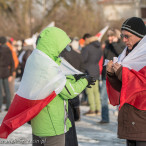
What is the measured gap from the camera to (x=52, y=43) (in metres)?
3.75

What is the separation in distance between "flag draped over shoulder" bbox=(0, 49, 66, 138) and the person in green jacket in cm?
9

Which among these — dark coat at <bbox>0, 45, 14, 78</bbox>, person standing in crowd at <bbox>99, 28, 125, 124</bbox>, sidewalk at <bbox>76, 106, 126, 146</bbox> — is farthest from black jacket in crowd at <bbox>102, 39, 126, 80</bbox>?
dark coat at <bbox>0, 45, 14, 78</bbox>

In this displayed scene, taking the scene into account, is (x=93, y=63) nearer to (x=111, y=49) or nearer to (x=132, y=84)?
(x=111, y=49)

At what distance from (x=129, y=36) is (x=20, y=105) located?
1254 mm

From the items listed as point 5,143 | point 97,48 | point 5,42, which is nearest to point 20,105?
point 5,143

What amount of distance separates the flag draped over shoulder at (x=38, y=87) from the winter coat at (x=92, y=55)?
5.35 m

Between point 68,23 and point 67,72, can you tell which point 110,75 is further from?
point 68,23

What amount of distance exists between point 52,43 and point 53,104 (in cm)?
58

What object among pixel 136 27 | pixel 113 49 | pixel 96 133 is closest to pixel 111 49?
pixel 113 49

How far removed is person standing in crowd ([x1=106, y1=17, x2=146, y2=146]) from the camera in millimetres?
3592

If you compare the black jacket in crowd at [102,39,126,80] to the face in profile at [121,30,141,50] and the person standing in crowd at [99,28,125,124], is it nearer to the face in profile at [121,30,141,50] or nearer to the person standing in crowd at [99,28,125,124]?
the person standing in crowd at [99,28,125,124]

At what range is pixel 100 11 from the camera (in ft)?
133

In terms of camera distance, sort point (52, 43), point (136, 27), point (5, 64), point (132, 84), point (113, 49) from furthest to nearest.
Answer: point (5, 64) < point (113, 49) < point (136, 27) < point (52, 43) < point (132, 84)

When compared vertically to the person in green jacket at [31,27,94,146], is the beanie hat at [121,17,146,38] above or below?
above
